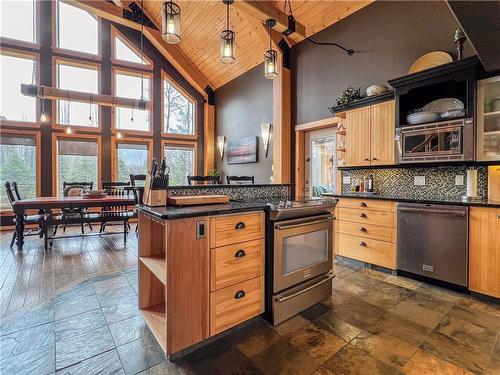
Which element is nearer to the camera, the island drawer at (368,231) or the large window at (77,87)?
the island drawer at (368,231)

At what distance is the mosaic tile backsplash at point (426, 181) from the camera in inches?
112

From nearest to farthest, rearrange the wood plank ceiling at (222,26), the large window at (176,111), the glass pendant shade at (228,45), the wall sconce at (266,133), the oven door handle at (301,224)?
the oven door handle at (301,224) < the glass pendant shade at (228,45) < the wood plank ceiling at (222,26) < the wall sconce at (266,133) < the large window at (176,111)

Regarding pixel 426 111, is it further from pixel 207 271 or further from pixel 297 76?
pixel 207 271

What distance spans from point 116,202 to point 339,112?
377cm

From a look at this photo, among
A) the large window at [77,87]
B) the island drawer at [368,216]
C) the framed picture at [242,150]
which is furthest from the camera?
the framed picture at [242,150]

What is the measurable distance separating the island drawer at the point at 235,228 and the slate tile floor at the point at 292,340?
71cm

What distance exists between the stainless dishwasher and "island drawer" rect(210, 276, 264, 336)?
1.89m

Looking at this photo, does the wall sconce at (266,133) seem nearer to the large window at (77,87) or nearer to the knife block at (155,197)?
the large window at (77,87)

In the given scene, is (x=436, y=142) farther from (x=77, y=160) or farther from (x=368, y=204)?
(x=77, y=160)

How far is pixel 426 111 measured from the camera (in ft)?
9.98

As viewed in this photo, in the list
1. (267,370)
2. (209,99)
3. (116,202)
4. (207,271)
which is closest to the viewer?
(267,370)

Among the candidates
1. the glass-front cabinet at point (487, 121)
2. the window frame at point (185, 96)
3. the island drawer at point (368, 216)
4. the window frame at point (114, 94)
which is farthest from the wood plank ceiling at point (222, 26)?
the island drawer at point (368, 216)

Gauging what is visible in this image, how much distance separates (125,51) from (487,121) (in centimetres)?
753

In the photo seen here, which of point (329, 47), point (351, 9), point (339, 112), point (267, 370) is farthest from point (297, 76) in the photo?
point (267, 370)
